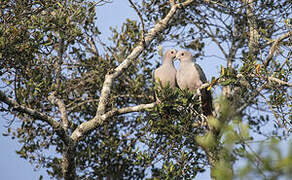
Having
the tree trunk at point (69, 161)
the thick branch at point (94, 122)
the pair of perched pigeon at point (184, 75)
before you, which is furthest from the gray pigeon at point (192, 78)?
the tree trunk at point (69, 161)

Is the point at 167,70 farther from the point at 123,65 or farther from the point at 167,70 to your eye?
the point at 123,65

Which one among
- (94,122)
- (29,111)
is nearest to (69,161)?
(94,122)

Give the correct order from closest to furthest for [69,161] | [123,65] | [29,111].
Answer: [29,111] < [69,161] < [123,65]

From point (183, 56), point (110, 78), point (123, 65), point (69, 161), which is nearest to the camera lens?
point (69, 161)

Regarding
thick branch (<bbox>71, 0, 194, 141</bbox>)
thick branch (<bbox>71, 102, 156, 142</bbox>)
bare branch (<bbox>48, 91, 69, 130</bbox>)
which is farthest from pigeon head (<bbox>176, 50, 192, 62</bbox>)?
bare branch (<bbox>48, 91, 69, 130</bbox>)

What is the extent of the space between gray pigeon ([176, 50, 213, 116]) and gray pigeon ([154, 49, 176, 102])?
0.12 meters

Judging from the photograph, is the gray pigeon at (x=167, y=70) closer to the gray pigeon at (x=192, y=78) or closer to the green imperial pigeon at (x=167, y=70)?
the green imperial pigeon at (x=167, y=70)

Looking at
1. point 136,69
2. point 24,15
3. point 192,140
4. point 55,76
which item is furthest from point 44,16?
point 192,140

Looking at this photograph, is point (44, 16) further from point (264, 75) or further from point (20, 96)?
point (264, 75)

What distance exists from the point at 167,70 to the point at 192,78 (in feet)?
1.80

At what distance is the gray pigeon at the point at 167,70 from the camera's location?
678 cm

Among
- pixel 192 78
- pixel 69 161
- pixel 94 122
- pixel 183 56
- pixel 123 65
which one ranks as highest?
pixel 183 56

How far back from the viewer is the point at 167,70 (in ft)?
22.7

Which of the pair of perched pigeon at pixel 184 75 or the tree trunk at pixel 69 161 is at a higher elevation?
the pair of perched pigeon at pixel 184 75
